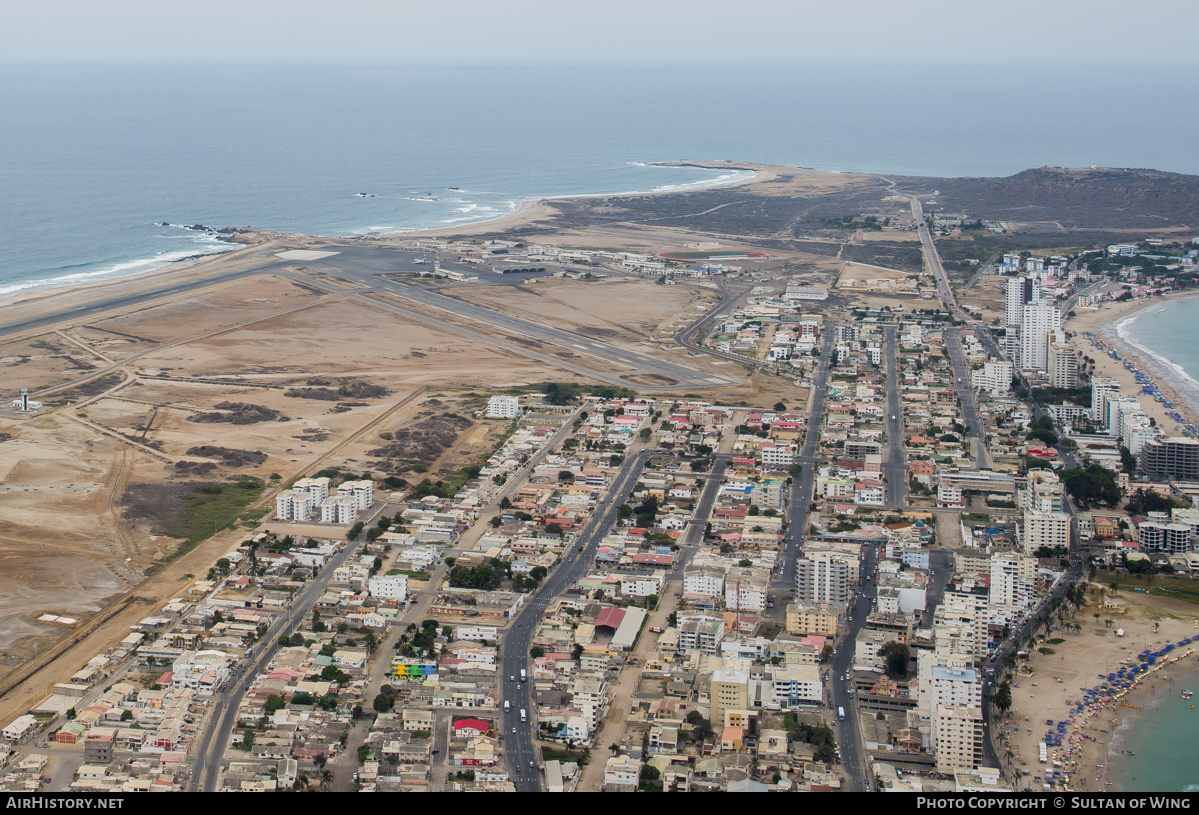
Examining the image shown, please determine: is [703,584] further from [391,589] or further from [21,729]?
[21,729]

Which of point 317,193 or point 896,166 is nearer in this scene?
point 317,193

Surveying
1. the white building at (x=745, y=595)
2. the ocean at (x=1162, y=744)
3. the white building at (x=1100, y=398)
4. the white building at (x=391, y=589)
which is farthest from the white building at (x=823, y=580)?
the white building at (x=1100, y=398)

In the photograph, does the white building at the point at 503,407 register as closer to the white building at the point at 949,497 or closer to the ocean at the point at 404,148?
the white building at the point at 949,497

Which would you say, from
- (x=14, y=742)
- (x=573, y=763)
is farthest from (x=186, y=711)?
(x=573, y=763)

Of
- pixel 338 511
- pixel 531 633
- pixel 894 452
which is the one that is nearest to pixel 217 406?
pixel 338 511

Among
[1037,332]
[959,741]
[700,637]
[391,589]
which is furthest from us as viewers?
[1037,332]
